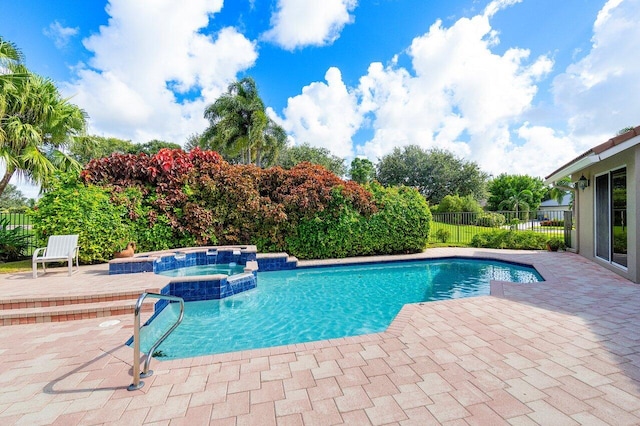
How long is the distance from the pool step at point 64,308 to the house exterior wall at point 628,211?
10907 mm

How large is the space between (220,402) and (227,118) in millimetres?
23342

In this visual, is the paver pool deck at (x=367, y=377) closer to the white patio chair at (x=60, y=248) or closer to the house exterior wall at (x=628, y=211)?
the house exterior wall at (x=628, y=211)

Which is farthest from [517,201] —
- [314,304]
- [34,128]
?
[34,128]

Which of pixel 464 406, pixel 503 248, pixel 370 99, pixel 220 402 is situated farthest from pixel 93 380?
pixel 370 99

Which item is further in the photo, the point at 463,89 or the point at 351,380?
the point at 463,89

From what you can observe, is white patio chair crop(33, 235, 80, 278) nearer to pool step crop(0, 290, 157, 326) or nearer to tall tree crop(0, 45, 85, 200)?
pool step crop(0, 290, 157, 326)

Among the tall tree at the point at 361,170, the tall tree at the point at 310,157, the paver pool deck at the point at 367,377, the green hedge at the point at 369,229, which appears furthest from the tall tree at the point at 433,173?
the paver pool deck at the point at 367,377

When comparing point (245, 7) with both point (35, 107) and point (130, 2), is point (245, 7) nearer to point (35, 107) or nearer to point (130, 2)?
point (130, 2)

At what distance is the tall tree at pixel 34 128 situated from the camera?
884 cm

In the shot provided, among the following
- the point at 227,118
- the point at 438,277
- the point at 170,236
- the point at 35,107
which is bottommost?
the point at 438,277

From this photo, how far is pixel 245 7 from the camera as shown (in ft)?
38.7

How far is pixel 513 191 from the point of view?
44469mm

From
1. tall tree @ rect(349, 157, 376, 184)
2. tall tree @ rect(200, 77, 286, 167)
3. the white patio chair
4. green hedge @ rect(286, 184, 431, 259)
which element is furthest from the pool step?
tall tree @ rect(349, 157, 376, 184)

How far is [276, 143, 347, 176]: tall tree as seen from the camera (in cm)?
3550
